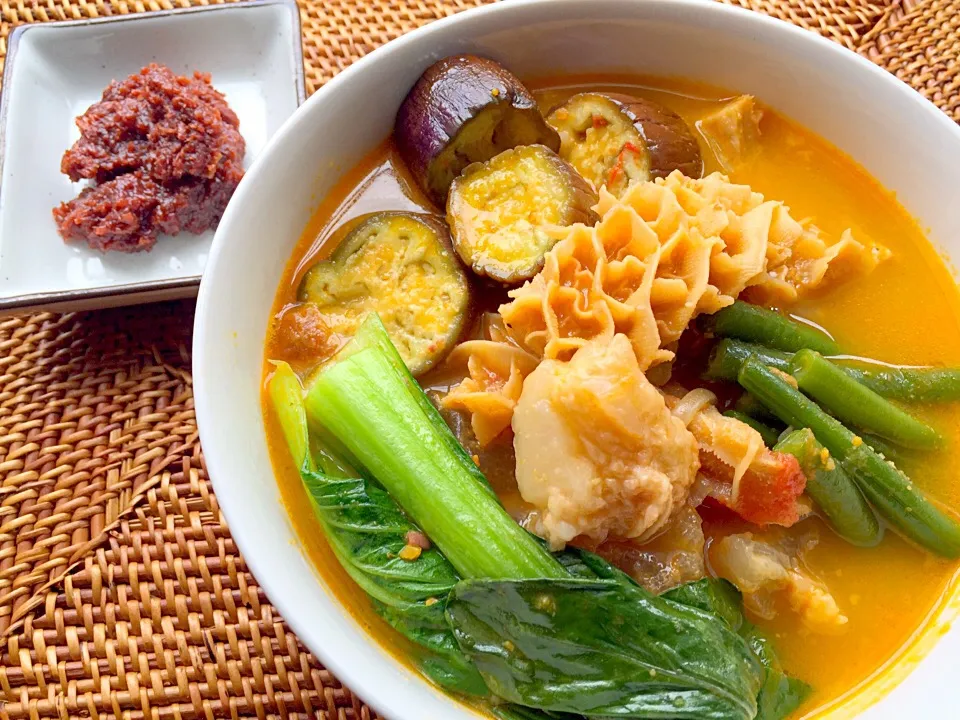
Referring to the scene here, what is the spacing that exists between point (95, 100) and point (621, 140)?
7.93 ft

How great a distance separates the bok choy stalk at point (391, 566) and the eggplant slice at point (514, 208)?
0.77m

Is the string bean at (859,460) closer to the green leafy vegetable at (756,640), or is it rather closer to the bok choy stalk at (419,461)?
the green leafy vegetable at (756,640)

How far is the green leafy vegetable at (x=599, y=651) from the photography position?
219 cm

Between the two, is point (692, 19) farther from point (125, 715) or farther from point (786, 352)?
point (125, 715)

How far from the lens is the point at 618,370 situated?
2.21 metres

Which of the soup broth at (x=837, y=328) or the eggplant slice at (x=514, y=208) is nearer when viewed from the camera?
the soup broth at (x=837, y=328)

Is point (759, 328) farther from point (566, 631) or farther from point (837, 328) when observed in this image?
point (566, 631)

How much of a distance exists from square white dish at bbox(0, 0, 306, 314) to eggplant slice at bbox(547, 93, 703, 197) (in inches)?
46.6

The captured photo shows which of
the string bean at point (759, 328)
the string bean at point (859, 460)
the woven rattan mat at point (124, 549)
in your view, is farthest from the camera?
the woven rattan mat at point (124, 549)

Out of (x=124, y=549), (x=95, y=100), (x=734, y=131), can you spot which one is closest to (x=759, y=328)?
(x=734, y=131)

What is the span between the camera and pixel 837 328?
280 cm

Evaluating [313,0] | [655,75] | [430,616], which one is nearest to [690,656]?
[430,616]

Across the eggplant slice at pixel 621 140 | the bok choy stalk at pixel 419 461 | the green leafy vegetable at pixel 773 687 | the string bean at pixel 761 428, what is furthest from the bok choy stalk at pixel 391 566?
the eggplant slice at pixel 621 140

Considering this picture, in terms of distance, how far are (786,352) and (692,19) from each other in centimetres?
110
